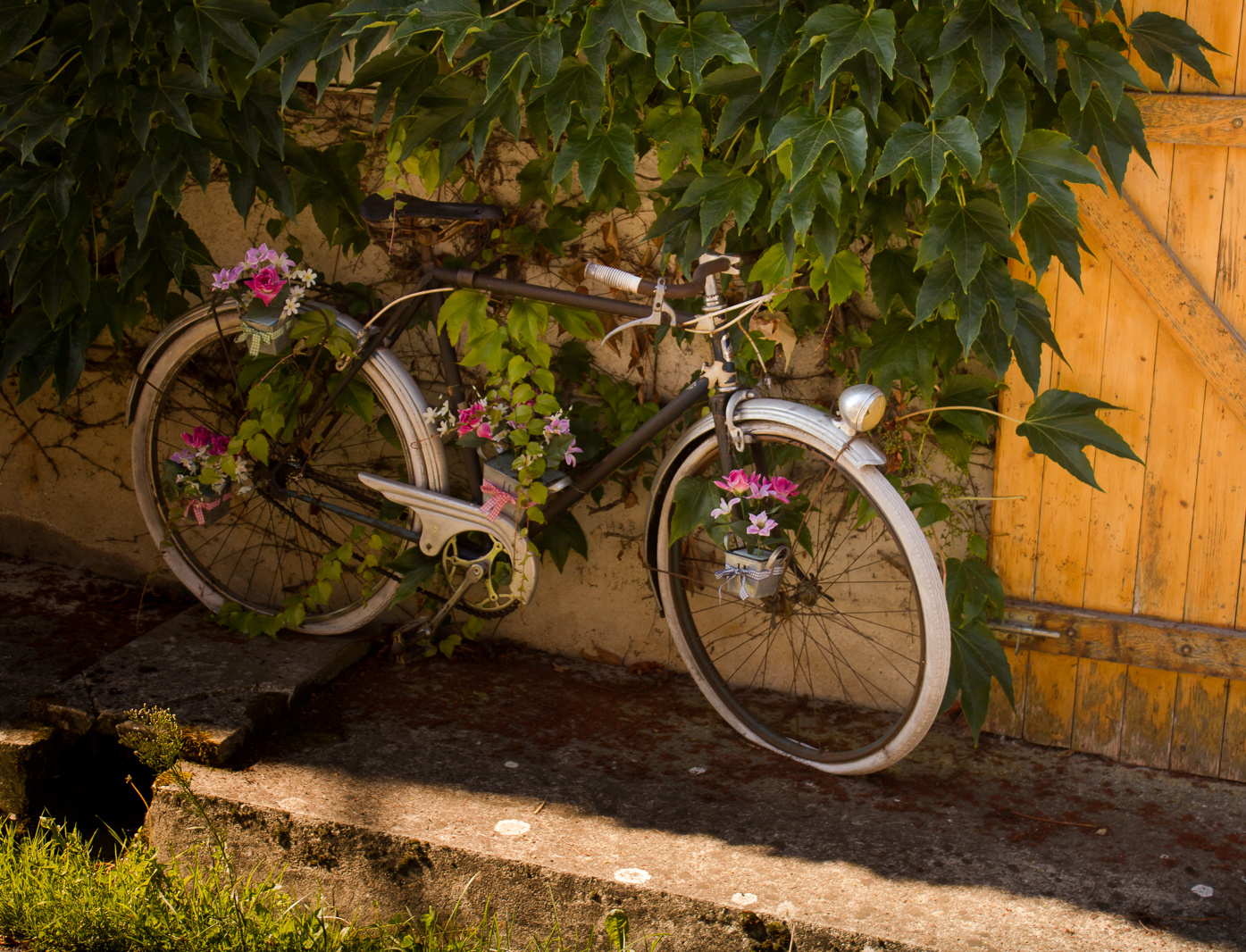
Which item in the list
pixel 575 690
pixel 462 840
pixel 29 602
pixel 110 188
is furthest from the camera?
pixel 29 602

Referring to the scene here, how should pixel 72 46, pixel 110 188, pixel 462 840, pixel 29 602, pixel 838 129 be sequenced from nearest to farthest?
1. pixel 838 129
2. pixel 462 840
3. pixel 72 46
4. pixel 110 188
5. pixel 29 602

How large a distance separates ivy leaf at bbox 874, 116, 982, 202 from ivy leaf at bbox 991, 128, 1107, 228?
0.13 m

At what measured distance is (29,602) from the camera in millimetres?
3361

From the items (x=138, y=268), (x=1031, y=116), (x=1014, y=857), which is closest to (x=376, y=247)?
(x=138, y=268)

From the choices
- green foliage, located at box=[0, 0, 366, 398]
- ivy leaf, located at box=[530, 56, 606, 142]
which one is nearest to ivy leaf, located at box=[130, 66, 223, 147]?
green foliage, located at box=[0, 0, 366, 398]

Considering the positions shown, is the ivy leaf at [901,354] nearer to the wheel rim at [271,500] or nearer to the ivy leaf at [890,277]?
the ivy leaf at [890,277]

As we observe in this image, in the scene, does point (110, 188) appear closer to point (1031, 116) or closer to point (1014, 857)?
point (1031, 116)

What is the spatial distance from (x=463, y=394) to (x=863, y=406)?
112 centimetres

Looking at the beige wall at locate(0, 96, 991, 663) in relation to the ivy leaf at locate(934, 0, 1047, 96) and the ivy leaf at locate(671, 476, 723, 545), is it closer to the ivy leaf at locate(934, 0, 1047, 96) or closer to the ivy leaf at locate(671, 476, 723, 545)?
the ivy leaf at locate(671, 476, 723, 545)

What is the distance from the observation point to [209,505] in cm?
312

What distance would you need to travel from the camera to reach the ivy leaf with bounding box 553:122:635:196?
2.38m

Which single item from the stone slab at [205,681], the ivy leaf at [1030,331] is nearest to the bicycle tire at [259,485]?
the stone slab at [205,681]

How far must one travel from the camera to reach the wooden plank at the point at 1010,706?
2816 mm

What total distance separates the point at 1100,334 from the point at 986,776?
3.61 feet
